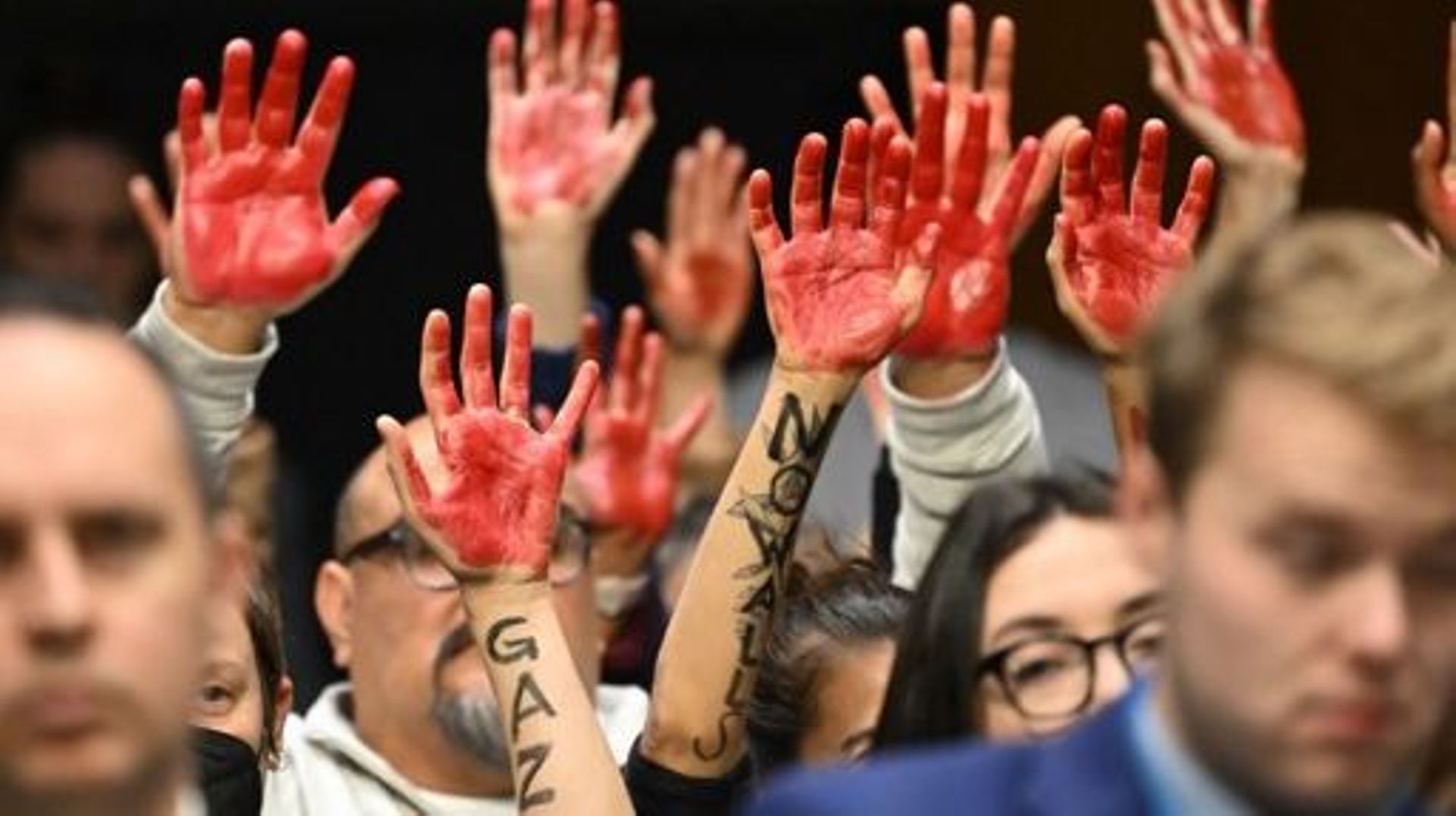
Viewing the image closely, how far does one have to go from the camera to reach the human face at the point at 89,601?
251 centimetres

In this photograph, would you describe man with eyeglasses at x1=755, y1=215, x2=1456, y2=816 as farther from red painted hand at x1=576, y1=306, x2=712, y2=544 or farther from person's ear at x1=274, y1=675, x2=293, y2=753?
red painted hand at x1=576, y1=306, x2=712, y2=544

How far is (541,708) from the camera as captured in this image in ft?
12.1

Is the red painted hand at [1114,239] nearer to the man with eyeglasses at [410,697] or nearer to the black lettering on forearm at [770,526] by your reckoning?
the black lettering on forearm at [770,526]

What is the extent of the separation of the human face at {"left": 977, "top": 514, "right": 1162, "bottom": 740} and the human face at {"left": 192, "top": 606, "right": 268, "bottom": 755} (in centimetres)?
88

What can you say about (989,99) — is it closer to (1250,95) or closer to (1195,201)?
(1195,201)

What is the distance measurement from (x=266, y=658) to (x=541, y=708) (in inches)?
19.1

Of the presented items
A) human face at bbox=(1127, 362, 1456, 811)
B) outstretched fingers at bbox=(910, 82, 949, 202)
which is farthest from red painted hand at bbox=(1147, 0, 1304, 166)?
human face at bbox=(1127, 362, 1456, 811)

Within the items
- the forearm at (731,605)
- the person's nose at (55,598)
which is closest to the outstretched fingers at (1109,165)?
the forearm at (731,605)

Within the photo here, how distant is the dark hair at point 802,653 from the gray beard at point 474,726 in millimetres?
403

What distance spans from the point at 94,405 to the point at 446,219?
15.4 ft

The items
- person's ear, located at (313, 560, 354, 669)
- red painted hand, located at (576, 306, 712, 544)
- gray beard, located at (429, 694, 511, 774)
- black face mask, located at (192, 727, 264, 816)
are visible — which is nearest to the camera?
black face mask, located at (192, 727, 264, 816)

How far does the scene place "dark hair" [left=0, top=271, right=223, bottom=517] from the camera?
263 cm

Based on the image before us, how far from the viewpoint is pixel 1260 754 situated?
2.48 meters

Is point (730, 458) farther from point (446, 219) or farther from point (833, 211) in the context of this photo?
point (833, 211)
